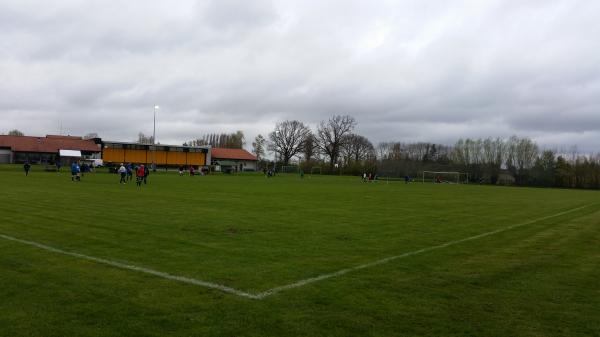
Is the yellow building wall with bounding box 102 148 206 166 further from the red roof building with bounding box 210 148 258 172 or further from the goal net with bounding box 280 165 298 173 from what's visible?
the goal net with bounding box 280 165 298 173

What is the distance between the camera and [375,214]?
17844mm

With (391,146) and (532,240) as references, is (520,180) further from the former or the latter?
(532,240)

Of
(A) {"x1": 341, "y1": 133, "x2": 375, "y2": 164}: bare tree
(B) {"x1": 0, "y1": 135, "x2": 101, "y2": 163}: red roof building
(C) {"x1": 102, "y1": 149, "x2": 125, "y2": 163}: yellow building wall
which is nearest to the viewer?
(B) {"x1": 0, "y1": 135, "x2": 101, "y2": 163}: red roof building

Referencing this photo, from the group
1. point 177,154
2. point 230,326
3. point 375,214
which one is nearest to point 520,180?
point 177,154

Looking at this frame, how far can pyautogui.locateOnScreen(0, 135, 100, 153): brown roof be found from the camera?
83250mm

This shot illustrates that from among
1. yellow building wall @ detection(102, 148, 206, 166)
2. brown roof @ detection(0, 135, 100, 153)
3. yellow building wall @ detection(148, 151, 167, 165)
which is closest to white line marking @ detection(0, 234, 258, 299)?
yellow building wall @ detection(102, 148, 206, 166)

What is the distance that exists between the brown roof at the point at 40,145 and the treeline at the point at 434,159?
154ft

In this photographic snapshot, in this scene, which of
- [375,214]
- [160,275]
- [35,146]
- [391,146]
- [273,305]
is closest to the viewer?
[273,305]

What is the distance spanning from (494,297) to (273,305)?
3.20m

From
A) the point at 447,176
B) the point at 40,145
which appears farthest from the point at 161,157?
the point at 447,176

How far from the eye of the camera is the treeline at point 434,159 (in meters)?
98.6

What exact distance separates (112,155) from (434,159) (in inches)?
3648

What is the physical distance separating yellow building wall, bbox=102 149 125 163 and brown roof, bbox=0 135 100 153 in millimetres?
3571

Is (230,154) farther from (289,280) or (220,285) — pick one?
(220,285)
